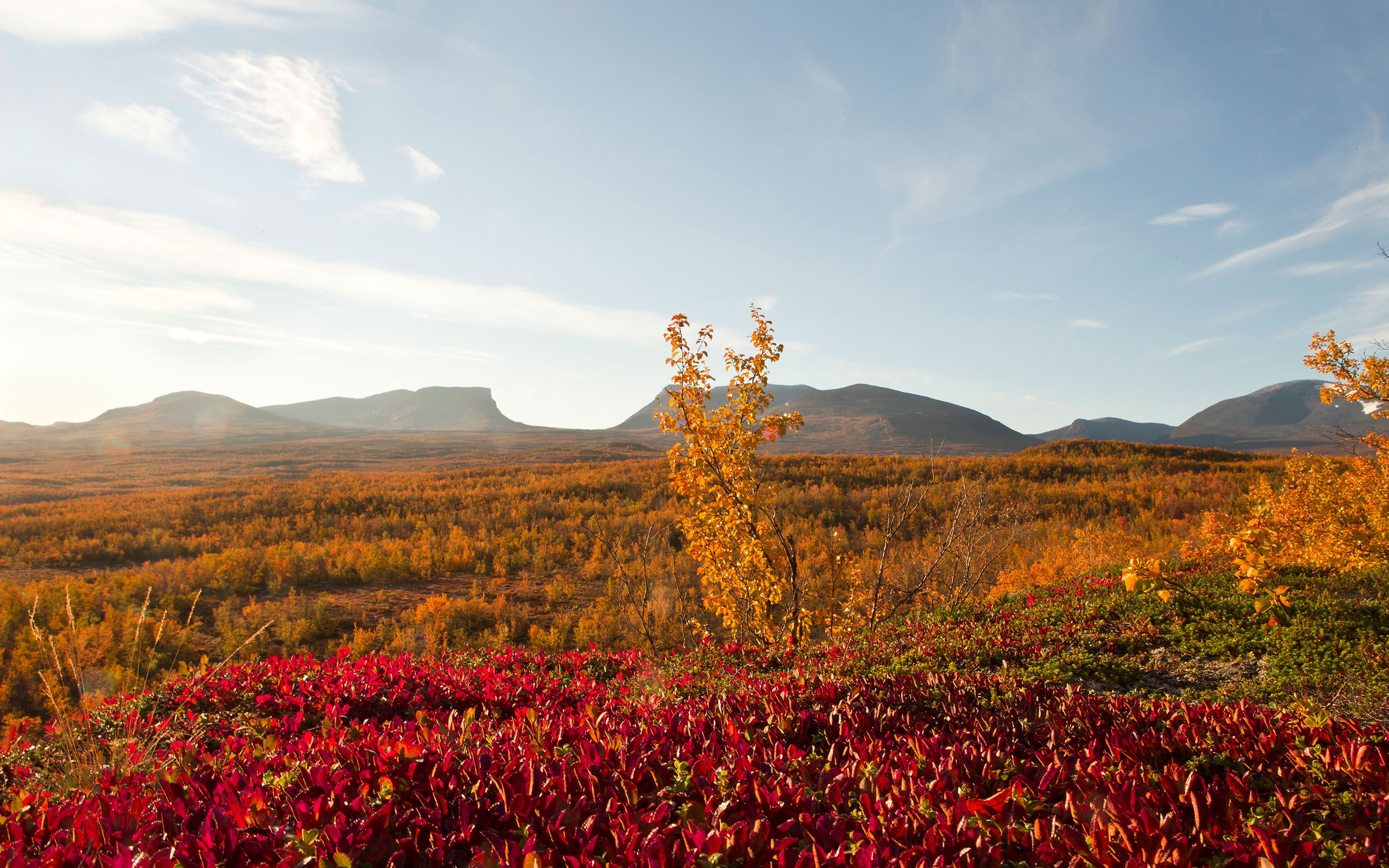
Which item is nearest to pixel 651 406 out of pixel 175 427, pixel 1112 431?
pixel 175 427

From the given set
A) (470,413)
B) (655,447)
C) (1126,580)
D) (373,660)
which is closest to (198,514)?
(373,660)

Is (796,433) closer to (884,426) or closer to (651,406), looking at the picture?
(884,426)

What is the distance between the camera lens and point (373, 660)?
5.09m

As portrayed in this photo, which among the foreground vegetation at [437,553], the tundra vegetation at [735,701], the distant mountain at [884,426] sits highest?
the distant mountain at [884,426]

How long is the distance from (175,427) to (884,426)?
102 m

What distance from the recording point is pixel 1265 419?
117312 millimetres

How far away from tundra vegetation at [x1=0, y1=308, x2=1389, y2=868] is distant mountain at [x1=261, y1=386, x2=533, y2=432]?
11285 centimetres

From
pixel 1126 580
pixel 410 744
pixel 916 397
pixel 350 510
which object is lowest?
pixel 350 510

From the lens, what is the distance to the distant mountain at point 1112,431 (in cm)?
13050

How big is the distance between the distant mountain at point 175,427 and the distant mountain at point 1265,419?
127 metres

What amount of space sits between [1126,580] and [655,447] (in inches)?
2697

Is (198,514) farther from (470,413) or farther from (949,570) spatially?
(470,413)

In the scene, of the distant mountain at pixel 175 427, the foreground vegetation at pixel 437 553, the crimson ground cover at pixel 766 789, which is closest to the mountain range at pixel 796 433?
the distant mountain at pixel 175 427

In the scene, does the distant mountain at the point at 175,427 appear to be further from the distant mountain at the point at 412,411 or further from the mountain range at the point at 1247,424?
the mountain range at the point at 1247,424
